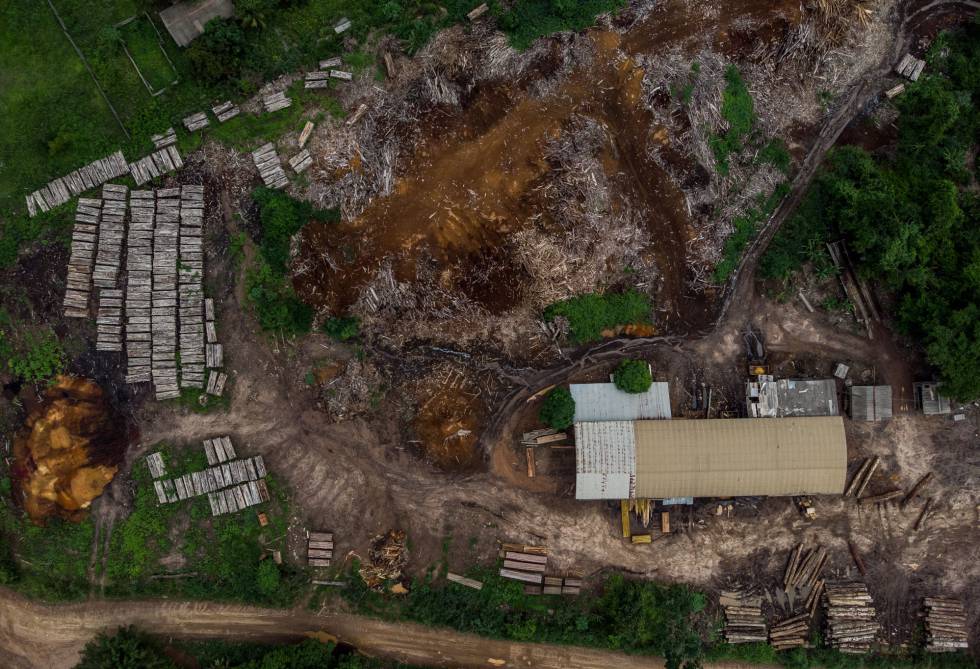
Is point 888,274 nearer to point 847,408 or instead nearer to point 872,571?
point 847,408

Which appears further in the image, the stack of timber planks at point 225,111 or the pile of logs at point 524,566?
the pile of logs at point 524,566

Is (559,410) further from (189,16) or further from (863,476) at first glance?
(189,16)

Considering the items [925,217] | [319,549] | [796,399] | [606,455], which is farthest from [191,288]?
[925,217]

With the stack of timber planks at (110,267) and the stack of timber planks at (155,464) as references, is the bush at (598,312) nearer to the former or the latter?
the stack of timber planks at (155,464)

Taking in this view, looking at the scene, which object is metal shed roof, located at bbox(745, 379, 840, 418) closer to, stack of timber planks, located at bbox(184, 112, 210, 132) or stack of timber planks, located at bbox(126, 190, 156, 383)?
stack of timber planks, located at bbox(126, 190, 156, 383)

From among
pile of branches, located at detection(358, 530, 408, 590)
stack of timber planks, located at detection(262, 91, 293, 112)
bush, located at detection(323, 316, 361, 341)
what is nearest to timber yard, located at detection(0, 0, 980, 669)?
pile of branches, located at detection(358, 530, 408, 590)

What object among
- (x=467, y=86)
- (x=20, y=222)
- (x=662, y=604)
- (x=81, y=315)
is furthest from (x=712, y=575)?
(x=20, y=222)

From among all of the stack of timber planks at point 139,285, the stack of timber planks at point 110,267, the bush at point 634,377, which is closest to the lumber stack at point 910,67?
the bush at point 634,377
